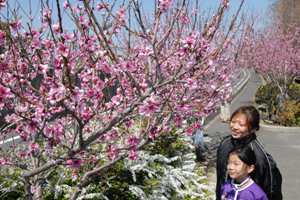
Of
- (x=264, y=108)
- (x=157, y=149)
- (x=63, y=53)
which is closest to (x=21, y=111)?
(x=63, y=53)

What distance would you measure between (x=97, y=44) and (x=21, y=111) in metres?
0.67

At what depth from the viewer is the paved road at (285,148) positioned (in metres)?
8.18

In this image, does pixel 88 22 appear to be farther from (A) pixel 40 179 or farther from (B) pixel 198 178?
(B) pixel 198 178

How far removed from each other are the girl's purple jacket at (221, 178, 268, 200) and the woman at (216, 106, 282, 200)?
0.11 m

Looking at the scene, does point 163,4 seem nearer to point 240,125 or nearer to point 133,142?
point 133,142

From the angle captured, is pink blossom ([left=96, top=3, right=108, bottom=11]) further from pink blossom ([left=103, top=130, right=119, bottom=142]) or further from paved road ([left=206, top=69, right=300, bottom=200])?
paved road ([left=206, top=69, right=300, bottom=200])

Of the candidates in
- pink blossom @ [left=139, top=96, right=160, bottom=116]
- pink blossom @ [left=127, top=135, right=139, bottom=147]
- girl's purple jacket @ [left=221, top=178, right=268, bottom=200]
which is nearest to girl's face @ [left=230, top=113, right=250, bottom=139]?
girl's purple jacket @ [left=221, top=178, right=268, bottom=200]

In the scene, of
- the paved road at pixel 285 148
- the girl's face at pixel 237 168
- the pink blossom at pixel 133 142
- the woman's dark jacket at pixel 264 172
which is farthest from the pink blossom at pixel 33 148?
the paved road at pixel 285 148

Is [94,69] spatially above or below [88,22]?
below

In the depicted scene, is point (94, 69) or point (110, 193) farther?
point (110, 193)

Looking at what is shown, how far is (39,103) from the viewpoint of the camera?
267 cm

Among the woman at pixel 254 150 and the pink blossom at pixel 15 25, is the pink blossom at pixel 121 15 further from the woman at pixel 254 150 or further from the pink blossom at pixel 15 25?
the woman at pixel 254 150

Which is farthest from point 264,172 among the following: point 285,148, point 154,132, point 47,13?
point 285,148

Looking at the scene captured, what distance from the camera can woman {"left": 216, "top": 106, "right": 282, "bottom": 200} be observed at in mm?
3711
